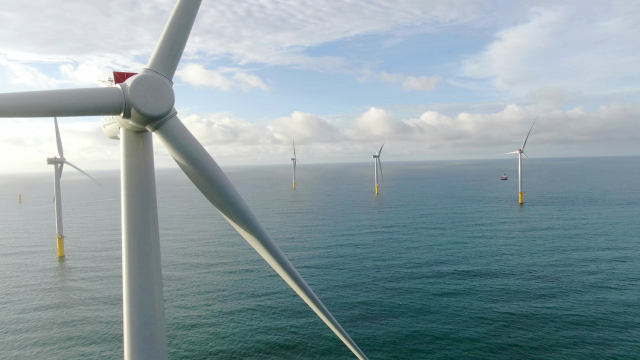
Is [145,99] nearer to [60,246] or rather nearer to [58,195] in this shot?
[58,195]

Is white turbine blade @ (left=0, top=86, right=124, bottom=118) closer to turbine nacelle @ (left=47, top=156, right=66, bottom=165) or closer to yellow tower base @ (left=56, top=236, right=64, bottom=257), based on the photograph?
yellow tower base @ (left=56, top=236, right=64, bottom=257)

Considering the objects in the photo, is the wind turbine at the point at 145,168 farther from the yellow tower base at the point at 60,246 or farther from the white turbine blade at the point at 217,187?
the yellow tower base at the point at 60,246

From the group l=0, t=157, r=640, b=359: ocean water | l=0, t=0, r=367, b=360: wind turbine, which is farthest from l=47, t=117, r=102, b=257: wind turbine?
l=0, t=0, r=367, b=360: wind turbine

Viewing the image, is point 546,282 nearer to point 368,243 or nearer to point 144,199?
point 368,243

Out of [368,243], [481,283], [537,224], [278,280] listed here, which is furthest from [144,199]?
[537,224]

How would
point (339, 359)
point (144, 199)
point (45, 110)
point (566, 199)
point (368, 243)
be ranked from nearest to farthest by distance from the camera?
point (45, 110), point (144, 199), point (339, 359), point (368, 243), point (566, 199)

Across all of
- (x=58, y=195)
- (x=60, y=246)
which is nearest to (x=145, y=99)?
(x=58, y=195)
